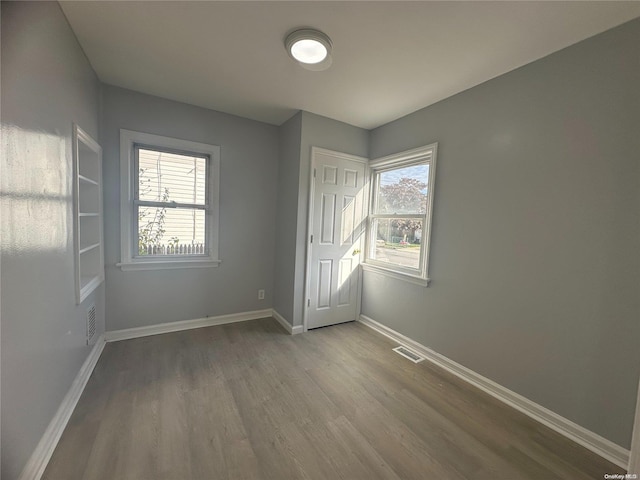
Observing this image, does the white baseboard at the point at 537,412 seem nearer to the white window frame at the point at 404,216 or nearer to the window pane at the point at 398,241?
the white window frame at the point at 404,216

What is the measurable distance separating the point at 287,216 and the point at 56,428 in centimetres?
242

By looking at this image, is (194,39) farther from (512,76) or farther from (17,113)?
(512,76)

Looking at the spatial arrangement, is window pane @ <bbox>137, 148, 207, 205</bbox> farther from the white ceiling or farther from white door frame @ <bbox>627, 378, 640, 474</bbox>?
white door frame @ <bbox>627, 378, 640, 474</bbox>

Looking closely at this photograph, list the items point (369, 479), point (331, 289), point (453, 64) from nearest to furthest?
point (369, 479), point (453, 64), point (331, 289)

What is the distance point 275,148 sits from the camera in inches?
132

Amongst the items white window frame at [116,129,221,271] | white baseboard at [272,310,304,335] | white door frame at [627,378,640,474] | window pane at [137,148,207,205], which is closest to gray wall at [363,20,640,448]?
white door frame at [627,378,640,474]

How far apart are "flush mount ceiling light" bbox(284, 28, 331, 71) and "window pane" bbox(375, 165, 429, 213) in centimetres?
147

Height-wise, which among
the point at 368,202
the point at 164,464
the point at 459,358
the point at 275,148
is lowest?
the point at 164,464

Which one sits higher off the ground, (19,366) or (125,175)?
(125,175)

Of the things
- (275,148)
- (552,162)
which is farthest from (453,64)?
(275,148)

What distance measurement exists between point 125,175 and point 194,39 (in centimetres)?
152

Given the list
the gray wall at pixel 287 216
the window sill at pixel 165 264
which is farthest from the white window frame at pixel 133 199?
the gray wall at pixel 287 216

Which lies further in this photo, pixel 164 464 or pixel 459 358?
pixel 459 358

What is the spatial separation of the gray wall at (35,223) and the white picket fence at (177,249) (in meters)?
1.05
